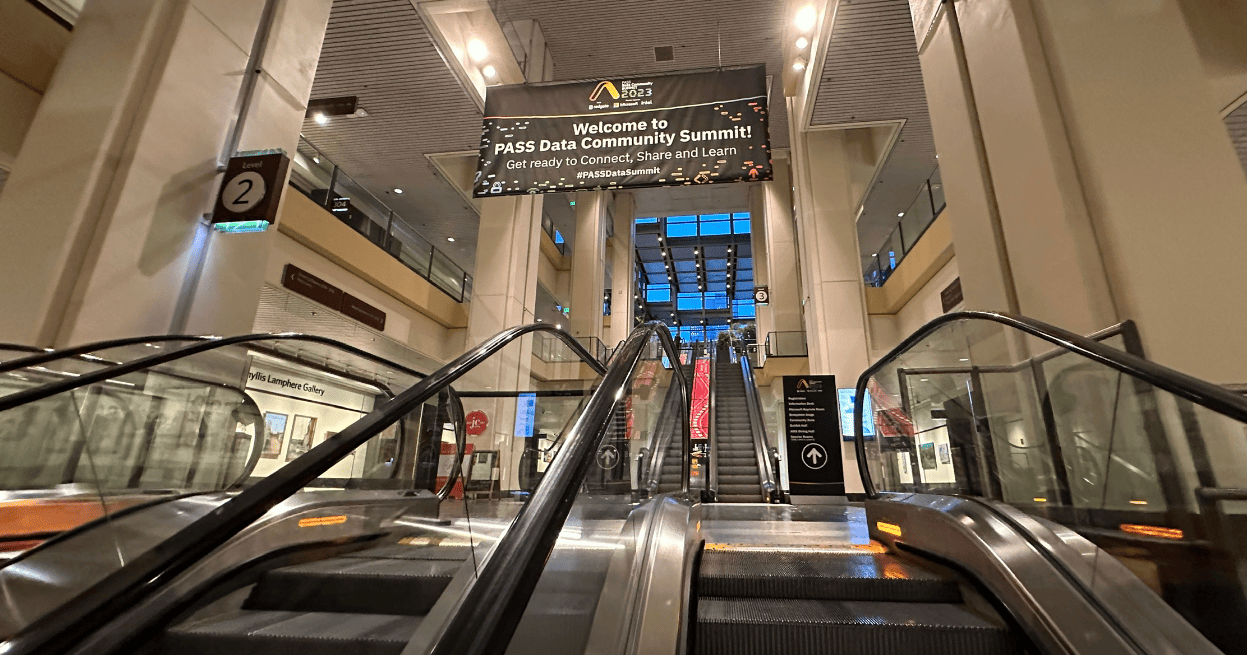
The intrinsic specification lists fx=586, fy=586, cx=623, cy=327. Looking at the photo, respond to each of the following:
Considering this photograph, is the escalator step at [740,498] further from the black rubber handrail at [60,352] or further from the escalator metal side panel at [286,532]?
the black rubber handrail at [60,352]

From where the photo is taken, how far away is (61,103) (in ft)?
13.1

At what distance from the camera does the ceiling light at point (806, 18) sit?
8591mm

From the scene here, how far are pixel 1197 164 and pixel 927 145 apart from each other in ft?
34.5

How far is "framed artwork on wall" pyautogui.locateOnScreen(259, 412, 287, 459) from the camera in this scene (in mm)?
4653

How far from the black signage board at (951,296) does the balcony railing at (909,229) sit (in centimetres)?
132

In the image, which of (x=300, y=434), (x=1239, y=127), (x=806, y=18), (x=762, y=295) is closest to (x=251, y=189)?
(x=300, y=434)

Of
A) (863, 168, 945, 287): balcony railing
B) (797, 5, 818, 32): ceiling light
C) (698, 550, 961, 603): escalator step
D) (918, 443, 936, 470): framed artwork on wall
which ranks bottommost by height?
(698, 550, 961, 603): escalator step

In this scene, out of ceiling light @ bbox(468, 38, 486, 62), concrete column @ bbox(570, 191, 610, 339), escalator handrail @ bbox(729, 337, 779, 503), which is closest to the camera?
escalator handrail @ bbox(729, 337, 779, 503)

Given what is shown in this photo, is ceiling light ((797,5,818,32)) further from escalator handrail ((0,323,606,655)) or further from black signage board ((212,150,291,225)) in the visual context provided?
escalator handrail ((0,323,606,655))

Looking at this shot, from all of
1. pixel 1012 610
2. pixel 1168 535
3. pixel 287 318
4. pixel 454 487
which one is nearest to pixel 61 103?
pixel 454 487

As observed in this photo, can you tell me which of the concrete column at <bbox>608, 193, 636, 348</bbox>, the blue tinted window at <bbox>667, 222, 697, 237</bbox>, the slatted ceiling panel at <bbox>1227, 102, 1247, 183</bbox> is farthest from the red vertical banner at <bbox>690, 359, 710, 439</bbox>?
the blue tinted window at <bbox>667, 222, 697, 237</bbox>

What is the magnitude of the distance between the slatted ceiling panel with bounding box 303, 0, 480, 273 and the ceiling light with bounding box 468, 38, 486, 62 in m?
0.50

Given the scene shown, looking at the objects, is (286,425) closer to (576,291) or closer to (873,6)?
(873,6)

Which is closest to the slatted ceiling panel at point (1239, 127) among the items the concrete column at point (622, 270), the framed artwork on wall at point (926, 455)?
the framed artwork on wall at point (926, 455)
